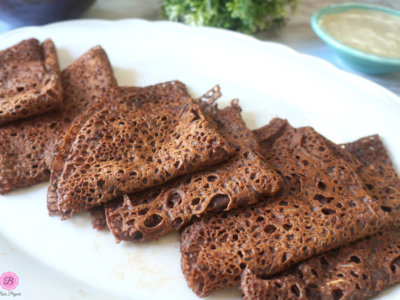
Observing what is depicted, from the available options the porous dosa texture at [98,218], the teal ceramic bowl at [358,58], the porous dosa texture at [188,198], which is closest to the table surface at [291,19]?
the teal ceramic bowl at [358,58]

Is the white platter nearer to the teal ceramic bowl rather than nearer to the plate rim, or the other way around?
the plate rim

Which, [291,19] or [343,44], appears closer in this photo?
[343,44]

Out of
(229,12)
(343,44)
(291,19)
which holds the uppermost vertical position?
(229,12)

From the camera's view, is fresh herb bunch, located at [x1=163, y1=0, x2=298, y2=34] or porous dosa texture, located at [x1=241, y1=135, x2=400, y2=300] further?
fresh herb bunch, located at [x1=163, y1=0, x2=298, y2=34]

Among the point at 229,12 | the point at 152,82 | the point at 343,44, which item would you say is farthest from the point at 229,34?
the point at 343,44

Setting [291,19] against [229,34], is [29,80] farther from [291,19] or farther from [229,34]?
[291,19]

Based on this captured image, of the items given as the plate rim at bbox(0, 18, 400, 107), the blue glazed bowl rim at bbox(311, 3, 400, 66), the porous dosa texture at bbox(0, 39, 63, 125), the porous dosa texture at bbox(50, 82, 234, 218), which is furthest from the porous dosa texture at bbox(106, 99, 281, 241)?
the blue glazed bowl rim at bbox(311, 3, 400, 66)

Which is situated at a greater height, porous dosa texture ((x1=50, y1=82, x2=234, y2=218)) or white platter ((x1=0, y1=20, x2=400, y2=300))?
porous dosa texture ((x1=50, y1=82, x2=234, y2=218))
